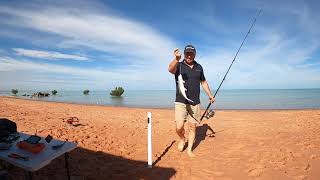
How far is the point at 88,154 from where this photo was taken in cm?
690

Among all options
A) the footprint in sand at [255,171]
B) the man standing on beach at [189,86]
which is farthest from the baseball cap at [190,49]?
the footprint in sand at [255,171]

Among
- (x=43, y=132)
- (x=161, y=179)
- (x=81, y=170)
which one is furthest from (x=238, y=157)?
(x=43, y=132)

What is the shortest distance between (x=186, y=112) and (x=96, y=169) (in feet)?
7.91

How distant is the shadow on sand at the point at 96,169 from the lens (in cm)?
541

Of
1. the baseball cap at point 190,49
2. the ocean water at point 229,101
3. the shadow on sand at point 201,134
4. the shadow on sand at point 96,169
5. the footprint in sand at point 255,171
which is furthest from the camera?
the ocean water at point 229,101

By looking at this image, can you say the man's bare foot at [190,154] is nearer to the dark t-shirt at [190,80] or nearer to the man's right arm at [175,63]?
the dark t-shirt at [190,80]

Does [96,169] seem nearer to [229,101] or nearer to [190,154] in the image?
[190,154]

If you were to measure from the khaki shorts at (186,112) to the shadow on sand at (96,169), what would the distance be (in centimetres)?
126

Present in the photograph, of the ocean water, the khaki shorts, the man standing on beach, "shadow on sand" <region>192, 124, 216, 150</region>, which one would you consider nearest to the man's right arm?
the man standing on beach

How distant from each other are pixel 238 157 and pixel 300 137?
2872 mm

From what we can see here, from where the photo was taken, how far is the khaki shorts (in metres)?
6.63

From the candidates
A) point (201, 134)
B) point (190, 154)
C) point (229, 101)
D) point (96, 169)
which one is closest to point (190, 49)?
point (190, 154)

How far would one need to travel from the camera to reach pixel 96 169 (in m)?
5.95

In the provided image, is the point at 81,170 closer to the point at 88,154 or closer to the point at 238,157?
the point at 88,154
